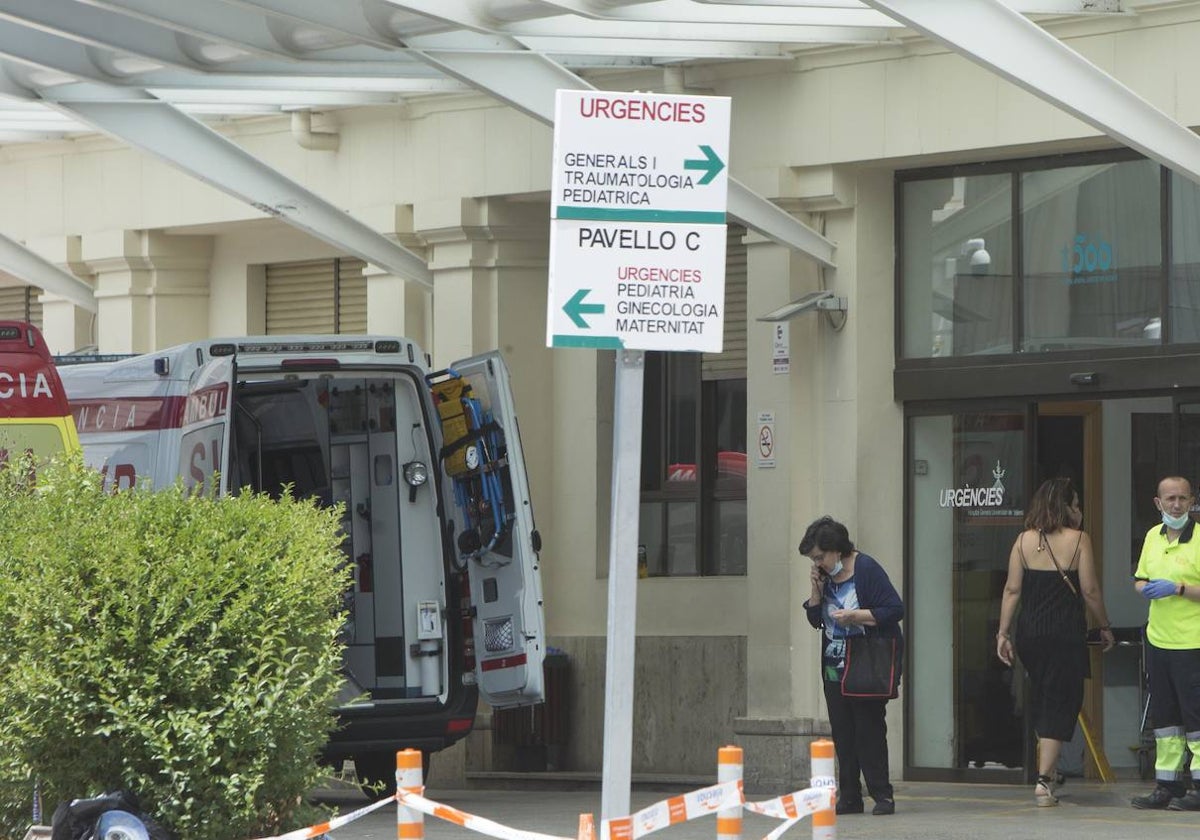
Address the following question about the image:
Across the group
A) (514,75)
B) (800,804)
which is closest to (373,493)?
(514,75)

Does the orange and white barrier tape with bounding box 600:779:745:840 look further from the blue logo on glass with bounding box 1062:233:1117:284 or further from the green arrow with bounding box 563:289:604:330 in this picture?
the blue logo on glass with bounding box 1062:233:1117:284

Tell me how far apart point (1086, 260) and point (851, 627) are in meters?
2.89

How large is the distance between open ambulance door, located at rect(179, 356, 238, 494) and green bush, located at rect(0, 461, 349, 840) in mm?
Answer: 3530

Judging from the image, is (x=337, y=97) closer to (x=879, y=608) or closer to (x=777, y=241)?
(x=777, y=241)

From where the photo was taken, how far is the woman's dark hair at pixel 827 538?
1222 cm

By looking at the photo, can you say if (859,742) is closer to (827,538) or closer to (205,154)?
(827,538)

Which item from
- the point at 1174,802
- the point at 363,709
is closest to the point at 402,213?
the point at 363,709

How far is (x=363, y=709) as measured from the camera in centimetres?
1259

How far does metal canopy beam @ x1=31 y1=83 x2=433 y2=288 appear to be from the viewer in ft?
48.3

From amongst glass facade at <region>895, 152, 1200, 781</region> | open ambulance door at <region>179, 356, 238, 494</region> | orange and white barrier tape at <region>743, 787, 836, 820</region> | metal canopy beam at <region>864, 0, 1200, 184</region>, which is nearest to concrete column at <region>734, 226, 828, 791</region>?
glass facade at <region>895, 152, 1200, 781</region>

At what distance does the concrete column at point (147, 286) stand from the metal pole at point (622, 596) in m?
12.6

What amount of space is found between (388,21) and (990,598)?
5.04 m

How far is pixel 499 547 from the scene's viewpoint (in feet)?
42.3

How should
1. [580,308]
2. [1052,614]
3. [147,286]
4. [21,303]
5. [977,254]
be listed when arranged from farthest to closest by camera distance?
[21,303], [147,286], [977,254], [1052,614], [580,308]
